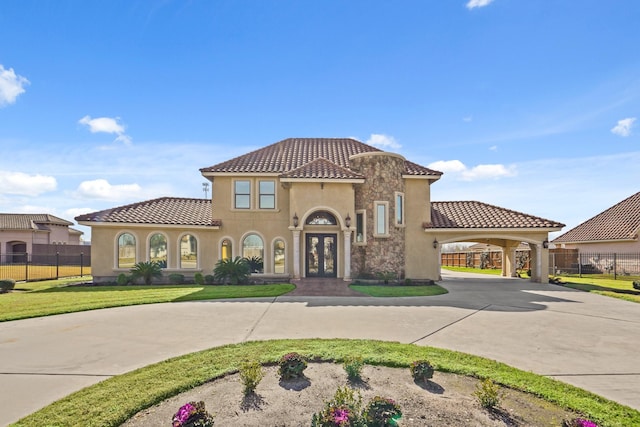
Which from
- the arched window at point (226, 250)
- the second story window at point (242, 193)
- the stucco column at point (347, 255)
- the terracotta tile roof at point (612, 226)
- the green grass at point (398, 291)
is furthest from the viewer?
the terracotta tile roof at point (612, 226)

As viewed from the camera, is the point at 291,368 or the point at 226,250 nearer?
the point at 291,368

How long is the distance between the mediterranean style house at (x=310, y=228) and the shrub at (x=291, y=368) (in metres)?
13.2

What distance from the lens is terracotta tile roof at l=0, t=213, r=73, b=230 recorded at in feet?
131

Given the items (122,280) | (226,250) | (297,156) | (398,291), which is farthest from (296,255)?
(122,280)

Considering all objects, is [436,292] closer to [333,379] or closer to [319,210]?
[319,210]

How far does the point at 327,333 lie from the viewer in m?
8.50

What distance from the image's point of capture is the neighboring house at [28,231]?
131ft

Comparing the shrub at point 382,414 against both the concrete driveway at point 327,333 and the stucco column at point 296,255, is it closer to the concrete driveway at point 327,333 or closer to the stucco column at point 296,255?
the concrete driveway at point 327,333

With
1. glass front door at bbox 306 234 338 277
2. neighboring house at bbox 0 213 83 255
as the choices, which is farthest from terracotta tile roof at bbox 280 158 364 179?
neighboring house at bbox 0 213 83 255

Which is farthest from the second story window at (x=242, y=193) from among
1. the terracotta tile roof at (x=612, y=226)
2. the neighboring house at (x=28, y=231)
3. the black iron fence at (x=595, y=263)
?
the neighboring house at (x=28, y=231)

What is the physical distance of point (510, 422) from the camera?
14.5 ft

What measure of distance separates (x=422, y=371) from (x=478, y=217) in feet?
57.7

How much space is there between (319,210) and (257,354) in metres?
12.8

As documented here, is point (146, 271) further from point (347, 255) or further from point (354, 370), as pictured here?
point (354, 370)
